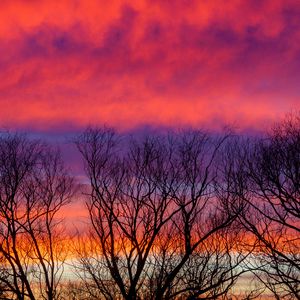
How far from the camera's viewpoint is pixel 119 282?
20.5 metres

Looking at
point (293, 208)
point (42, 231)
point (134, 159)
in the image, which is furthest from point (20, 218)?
point (293, 208)

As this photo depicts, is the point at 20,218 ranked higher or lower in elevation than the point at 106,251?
higher

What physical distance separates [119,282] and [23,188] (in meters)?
5.81

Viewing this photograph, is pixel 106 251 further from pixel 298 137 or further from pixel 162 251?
pixel 298 137

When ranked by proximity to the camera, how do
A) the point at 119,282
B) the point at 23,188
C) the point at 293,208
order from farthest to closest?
1. the point at 23,188
2. the point at 119,282
3. the point at 293,208

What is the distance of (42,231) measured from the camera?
22641 millimetres

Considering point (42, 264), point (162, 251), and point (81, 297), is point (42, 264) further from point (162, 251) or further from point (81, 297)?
point (162, 251)

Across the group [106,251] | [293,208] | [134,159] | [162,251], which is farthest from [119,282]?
[293,208]

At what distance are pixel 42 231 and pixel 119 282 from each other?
4366 millimetres

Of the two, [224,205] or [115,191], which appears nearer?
[115,191]

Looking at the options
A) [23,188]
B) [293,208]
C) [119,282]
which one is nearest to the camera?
[293,208]

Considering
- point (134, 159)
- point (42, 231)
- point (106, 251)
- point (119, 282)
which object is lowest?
point (119, 282)

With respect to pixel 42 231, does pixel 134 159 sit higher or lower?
higher

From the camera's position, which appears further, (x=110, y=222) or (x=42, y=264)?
(x=42, y=264)
